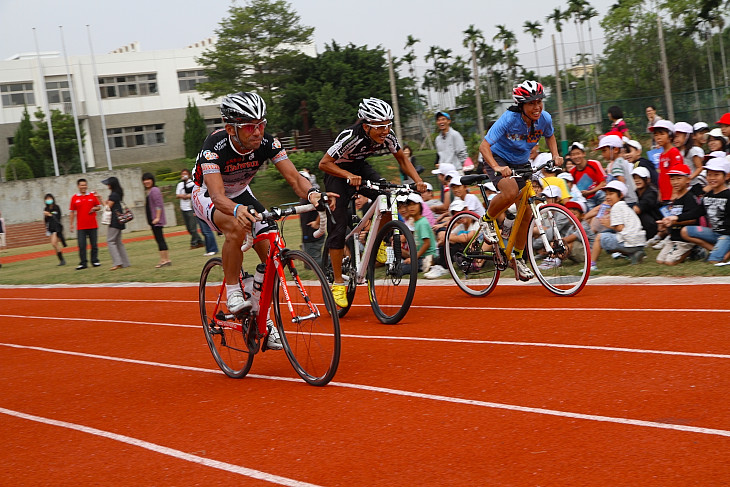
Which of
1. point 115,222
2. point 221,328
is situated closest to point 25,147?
point 115,222

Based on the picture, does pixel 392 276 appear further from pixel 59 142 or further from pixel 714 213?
pixel 59 142

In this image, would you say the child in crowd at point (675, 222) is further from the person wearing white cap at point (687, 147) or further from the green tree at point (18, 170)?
the green tree at point (18, 170)

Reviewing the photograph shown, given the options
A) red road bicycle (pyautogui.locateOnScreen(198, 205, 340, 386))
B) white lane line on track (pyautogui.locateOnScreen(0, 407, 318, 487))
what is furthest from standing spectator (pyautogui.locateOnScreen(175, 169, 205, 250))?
white lane line on track (pyautogui.locateOnScreen(0, 407, 318, 487))

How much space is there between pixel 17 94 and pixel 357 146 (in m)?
76.1

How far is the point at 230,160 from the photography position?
6719 millimetres

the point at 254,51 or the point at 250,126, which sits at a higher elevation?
the point at 254,51

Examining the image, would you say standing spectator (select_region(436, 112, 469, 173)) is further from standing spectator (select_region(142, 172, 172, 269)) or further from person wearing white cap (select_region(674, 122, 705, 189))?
standing spectator (select_region(142, 172, 172, 269))

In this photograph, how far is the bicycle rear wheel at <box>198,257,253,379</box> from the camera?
6992mm

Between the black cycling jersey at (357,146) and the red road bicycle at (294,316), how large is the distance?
2.10 meters

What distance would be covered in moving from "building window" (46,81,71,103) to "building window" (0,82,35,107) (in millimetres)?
1651

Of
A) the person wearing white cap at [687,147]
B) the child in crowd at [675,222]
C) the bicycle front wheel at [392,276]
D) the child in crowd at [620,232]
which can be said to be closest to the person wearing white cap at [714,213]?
the child in crowd at [675,222]

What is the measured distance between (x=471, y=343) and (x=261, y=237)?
211 centimetres

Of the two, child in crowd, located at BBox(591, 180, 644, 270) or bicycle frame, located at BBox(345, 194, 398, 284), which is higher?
bicycle frame, located at BBox(345, 194, 398, 284)

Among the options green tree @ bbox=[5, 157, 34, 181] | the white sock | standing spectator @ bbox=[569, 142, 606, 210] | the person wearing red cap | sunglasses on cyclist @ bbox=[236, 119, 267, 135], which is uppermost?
green tree @ bbox=[5, 157, 34, 181]
